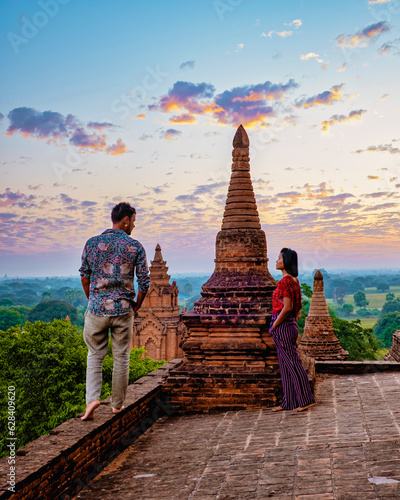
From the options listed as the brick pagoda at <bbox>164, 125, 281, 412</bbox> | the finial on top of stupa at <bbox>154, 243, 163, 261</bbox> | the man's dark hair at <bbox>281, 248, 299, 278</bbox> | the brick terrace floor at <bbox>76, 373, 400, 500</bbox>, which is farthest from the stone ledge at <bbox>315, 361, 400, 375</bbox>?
the finial on top of stupa at <bbox>154, 243, 163, 261</bbox>

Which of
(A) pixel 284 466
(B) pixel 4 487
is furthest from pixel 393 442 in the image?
(B) pixel 4 487

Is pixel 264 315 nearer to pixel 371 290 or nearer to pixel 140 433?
pixel 140 433

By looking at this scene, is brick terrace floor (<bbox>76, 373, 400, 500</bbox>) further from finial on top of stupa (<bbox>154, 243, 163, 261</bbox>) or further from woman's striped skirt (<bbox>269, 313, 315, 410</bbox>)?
finial on top of stupa (<bbox>154, 243, 163, 261</bbox>)

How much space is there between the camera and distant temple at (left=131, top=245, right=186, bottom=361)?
3984 cm

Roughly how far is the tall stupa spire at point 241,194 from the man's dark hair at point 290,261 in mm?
2628

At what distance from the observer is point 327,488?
4043mm

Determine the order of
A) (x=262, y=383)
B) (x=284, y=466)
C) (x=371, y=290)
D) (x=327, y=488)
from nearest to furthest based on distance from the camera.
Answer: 1. (x=327, y=488)
2. (x=284, y=466)
3. (x=262, y=383)
4. (x=371, y=290)

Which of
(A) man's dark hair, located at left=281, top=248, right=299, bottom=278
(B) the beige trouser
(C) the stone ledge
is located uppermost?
(A) man's dark hair, located at left=281, top=248, right=299, bottom=278

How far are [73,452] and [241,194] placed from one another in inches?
242

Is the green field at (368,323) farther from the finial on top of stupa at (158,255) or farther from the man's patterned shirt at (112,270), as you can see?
the man's patterned shirt at (112,270)

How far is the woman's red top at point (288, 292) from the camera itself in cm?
712

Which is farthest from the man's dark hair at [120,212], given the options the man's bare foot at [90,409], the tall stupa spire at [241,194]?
the tall stupa spire at [241,194]

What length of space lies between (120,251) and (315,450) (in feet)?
9.07

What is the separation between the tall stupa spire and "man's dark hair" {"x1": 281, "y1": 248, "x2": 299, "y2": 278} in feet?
8.62
